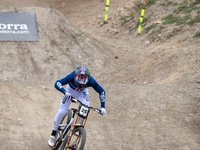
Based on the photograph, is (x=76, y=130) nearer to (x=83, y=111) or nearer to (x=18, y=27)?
(x=83, y=111)

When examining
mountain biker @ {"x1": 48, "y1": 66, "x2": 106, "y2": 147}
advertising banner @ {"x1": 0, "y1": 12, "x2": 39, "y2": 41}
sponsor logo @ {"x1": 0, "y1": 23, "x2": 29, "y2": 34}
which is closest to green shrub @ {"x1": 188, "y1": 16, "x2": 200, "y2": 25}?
advertising banner @ {"x1": 0, "y1": 12, "x2": 39, "y2": 41}

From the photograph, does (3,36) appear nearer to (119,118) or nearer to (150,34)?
(119,118)

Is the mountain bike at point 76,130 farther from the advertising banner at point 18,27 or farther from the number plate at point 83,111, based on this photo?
the advertising banner at point 18,27

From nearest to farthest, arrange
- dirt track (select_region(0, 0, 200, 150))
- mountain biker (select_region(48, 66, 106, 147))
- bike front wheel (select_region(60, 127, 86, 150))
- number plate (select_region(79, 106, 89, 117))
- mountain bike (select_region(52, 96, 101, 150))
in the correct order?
bike front wheel (select_region(60, 127, 86, 150))
mountain bike (select_region(52, 96, 101, 150))
number plate (select_region(79, 106, 89, 117))
mountain biker (select_region(48, 66, 106, 147))
dirt track (select_region(0, 0, 200, 150))

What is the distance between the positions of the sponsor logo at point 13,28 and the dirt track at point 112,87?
2.24 ft

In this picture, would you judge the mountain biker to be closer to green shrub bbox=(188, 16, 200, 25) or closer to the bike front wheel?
the bike front wheel

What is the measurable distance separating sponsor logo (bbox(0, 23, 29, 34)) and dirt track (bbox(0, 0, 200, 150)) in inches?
26.9

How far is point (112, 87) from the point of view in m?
9.74

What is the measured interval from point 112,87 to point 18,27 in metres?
5.89

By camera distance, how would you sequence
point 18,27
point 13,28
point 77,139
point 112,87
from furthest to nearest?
1. point 18,27
2. point 13,28
3. point 112,87
4. point 77,139

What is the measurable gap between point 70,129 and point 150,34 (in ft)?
39.8

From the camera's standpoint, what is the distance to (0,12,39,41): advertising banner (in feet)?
39.0

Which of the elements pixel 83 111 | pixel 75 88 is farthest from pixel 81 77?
pixel 83 111

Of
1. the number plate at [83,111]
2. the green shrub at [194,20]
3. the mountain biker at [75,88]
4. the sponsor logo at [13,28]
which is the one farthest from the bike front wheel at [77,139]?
the green shrub at [194,20]
